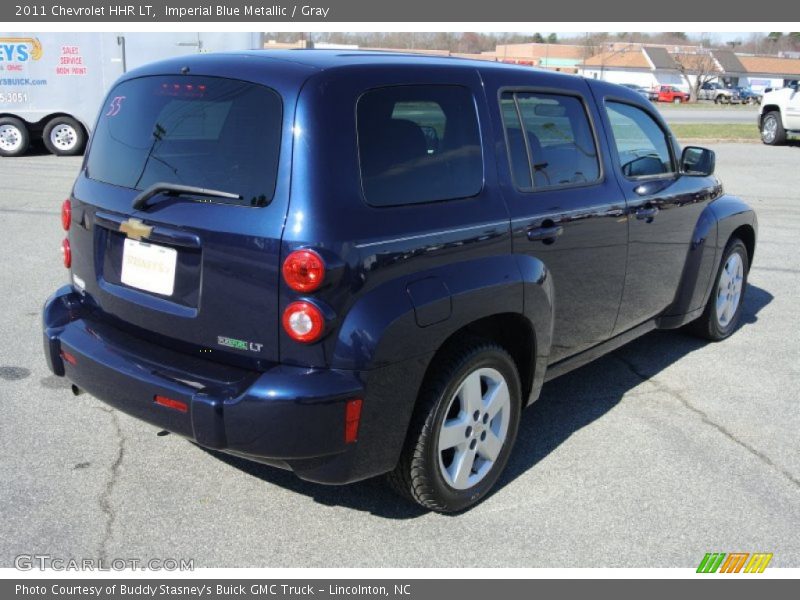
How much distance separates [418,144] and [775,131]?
73.5 ft

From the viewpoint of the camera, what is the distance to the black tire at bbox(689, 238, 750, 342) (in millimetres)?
5645

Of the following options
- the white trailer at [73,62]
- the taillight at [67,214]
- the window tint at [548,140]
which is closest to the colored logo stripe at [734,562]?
the window tint at [548,140]

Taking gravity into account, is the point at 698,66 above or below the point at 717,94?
above

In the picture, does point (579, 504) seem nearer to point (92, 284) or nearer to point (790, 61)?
point (92, 284)

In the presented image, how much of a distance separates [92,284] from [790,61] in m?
117

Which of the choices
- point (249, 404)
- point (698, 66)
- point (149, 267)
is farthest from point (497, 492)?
point (698, 66)

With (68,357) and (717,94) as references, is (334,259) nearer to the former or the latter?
(68,357)

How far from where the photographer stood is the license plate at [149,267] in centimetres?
306

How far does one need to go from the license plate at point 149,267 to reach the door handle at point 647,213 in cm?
265

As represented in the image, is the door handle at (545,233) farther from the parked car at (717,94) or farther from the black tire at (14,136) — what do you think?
the parked car at (717,94)

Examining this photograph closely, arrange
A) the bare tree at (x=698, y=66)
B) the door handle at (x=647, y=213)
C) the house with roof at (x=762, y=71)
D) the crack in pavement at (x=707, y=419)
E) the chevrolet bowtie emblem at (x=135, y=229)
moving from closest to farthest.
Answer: the chevrolet bowtie emblem at (x=135, y=229) → the crack in pavement at (x=707, y=419) → the door handle at (x=647, y=213) → the bare tree at (x=698, y=66) → the house with roof at (x=762, y=71)

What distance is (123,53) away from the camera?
49.5 ft

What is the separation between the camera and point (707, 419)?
14.8ft

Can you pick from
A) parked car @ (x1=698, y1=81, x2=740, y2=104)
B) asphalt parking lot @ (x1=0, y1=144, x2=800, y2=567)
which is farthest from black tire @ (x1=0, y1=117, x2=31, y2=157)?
parked car @ (x1=698, y1=81, x2=740, y2=104)
